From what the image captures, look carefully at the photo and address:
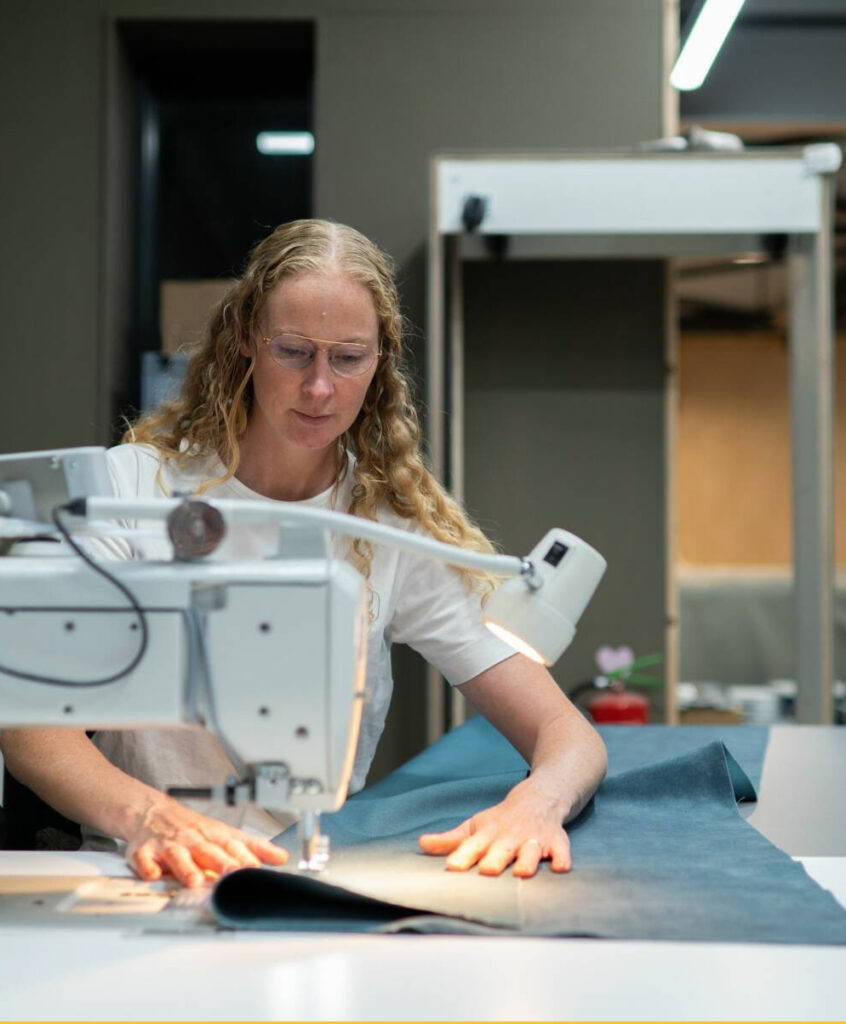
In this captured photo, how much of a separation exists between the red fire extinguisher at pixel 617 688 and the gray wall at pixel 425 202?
0.34ft

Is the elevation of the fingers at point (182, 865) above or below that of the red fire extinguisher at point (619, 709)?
above

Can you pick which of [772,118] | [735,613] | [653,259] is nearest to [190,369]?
[653,259]

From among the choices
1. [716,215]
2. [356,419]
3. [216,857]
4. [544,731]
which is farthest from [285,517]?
[716,215]

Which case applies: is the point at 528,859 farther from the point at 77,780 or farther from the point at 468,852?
the point at 77,780

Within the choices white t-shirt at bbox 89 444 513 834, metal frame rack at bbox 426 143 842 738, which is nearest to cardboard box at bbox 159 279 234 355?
metal frame rack at bbox 426 143 842 738

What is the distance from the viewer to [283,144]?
408cm

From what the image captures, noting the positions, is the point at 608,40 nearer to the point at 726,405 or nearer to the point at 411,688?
the point at 726,405

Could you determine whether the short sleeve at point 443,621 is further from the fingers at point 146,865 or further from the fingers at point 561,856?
the fingers at point 146,865

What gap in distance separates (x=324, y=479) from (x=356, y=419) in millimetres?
118

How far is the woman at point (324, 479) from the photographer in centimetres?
145

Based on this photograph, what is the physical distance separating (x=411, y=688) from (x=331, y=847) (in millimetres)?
2363

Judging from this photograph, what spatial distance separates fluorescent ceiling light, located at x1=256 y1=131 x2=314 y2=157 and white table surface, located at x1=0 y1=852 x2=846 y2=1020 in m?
3.39

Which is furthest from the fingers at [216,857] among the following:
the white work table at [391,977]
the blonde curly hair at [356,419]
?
the blonde curly hair at [356,419]

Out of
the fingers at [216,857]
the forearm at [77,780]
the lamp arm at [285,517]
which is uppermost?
the lamp arm at [285,517]
